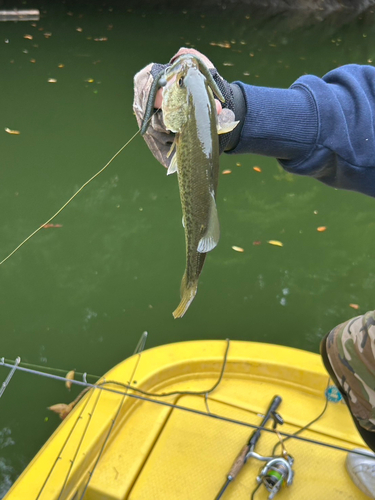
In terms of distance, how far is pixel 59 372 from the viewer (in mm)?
3000

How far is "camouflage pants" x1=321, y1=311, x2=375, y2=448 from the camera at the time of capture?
1.62m

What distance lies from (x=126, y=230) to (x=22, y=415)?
181cm

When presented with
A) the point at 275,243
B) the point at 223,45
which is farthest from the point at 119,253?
the point at 223,45

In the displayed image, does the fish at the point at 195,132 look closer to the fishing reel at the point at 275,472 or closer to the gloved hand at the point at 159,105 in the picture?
the gloved hand at the point at 159,105

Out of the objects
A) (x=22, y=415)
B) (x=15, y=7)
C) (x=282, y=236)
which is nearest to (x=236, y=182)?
(x=282, y=236)

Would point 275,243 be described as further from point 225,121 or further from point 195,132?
point 195,132

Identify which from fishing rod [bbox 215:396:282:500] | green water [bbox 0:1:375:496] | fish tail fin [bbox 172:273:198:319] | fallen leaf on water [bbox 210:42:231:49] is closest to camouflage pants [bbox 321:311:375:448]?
fishing rod [bbox 215:396:282:500]

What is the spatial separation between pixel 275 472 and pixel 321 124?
1.63m

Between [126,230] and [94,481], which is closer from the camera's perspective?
[94,481]

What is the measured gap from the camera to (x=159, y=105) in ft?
4.45

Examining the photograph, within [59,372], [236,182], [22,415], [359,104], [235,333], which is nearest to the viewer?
[359,104]

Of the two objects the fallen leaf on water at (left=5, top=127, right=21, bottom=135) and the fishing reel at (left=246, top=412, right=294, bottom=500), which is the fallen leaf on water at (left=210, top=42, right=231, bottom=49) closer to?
the fallen leaf on water at (left=5, top=127, right=21, bottom=135)

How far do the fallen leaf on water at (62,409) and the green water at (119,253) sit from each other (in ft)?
0.17

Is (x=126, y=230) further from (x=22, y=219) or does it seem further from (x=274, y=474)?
(x=274, y=474)
